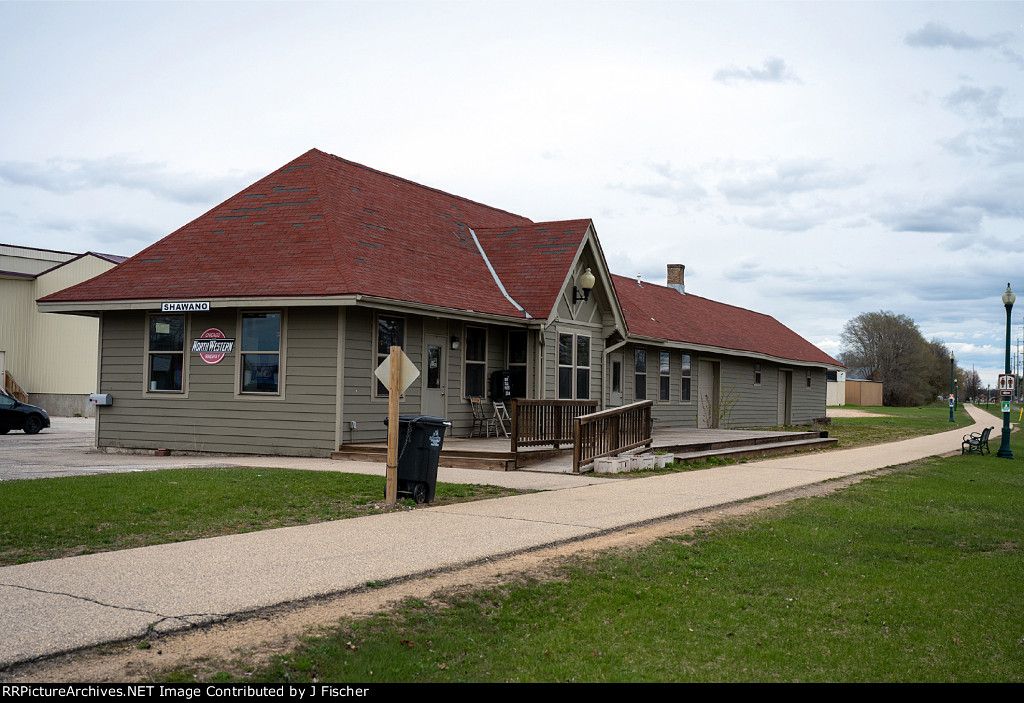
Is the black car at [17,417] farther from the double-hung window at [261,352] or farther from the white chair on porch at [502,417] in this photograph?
the white chair on porch at [502,417]

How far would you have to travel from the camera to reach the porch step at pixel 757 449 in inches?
746

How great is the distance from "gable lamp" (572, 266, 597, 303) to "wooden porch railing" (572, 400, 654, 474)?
12.0 ft

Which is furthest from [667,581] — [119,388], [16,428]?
[16,428]

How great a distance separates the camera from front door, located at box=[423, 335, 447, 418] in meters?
19.0

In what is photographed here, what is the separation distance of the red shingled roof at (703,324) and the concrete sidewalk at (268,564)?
14.3 m

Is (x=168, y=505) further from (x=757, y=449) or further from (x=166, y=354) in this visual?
→ (x=757, y=449)

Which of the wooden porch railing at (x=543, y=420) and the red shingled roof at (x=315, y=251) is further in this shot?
the red shingled roof at (x=315, y=251)

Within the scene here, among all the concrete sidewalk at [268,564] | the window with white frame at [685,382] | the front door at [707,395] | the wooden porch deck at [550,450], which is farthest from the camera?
the front door at [707,395]

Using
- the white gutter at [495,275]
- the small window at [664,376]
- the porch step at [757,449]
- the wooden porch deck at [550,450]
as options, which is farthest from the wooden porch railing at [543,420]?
the small window at [664,376]

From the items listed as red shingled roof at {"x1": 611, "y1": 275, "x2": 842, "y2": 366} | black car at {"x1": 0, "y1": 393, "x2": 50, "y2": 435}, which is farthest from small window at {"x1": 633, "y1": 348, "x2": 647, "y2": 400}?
black car at {"x1": 0, "y1": 393, "x2": 50, "y2": 435}

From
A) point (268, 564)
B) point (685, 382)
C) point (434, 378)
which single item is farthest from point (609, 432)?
point (685, 382)

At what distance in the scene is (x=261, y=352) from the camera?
Answer: 17625 millimetres

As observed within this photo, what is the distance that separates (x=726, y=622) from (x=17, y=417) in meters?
25.6

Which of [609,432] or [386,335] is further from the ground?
[386,335]
